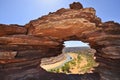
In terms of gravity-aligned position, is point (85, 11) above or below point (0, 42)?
above

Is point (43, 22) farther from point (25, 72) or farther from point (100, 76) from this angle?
point (100, 76)

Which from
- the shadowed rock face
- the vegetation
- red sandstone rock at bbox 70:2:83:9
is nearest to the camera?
the shadowed rock face

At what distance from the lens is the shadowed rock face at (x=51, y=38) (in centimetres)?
2041

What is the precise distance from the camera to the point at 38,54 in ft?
73.0

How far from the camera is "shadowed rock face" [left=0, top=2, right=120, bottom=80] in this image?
66.9 ft

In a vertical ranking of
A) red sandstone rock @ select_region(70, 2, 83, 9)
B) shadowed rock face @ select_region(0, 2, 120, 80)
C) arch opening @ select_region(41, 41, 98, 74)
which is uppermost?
red sandstone rock @ select_region(70, 2, 83, 9)

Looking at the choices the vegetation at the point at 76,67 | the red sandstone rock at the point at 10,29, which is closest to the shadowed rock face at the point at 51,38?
the red sandstone rock at the point at 10,29

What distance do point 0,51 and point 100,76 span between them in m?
12.4

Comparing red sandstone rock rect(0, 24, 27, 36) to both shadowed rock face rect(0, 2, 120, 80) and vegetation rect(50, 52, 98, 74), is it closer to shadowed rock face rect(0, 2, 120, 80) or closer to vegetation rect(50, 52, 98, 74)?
shadowed rock face rect(0, 2, 120, 80)

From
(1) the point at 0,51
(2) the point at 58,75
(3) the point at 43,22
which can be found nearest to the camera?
(1) the point at 0,51

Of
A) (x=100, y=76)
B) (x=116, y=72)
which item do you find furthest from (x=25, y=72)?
(x=116, y=72)

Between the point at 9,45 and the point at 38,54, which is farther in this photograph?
the point at 38,54

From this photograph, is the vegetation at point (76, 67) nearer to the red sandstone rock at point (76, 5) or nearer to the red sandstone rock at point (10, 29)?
the red sandstone rock at point (76, 5)

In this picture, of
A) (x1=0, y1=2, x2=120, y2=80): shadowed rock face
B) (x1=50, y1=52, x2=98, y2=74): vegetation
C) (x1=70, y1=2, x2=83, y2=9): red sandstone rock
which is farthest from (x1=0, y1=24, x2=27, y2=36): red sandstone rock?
(x1=50, y1=52, x2=98, y2=74): vegetation
